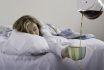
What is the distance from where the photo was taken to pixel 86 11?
1.13m

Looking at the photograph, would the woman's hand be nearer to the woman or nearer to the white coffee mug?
the woman

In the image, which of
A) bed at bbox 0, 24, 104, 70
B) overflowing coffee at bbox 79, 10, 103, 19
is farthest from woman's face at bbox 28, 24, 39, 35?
overflowing coffee at bbox 79, 10, 103, 19

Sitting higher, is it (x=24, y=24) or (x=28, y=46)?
(x=24, y=24)

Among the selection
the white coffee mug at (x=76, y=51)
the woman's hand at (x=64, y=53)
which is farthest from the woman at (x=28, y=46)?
the white coffee mug at (x=76, y=51)

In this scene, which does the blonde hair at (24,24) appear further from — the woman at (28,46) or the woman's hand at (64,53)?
the woman's hand at (64,53)

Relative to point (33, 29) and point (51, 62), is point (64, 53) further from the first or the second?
point (33, 29)

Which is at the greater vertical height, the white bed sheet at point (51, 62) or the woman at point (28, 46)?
the woman at point (28, 46)

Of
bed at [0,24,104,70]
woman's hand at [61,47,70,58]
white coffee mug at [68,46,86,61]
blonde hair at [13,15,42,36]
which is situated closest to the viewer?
white coffee mug at [68,46,86,61]

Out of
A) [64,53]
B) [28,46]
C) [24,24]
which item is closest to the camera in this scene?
[64,53]

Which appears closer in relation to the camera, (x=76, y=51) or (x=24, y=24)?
(x=76, y=51)

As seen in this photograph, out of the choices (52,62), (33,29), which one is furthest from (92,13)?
(33,29)

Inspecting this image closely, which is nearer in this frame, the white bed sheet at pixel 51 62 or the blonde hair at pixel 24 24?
the white bed sheet at pixel 51 62

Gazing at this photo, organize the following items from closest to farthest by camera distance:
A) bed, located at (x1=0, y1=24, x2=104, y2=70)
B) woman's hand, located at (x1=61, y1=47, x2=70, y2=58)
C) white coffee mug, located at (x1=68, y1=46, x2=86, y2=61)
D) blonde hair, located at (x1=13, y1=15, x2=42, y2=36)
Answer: white coffee mug, located at (x1=68, y1=46, x2=86, y2=61) < woman's hand, located at (x1=61, y1=47, x2=70, y2=58) < bed, located at (x1=0, y1=24, x2=104, y2=70) < blonde hair, located at (x1=13, y1=15, x2=42, y2=36)

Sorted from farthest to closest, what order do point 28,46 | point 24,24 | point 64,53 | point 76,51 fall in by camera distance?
point 24,24, point 28,46, point 64,53, point 76,51
